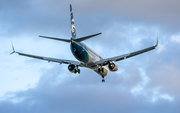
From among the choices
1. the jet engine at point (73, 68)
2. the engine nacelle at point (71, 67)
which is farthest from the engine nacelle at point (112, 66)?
the engine nacelle at point (71, 67)

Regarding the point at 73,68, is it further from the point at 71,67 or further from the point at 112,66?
the point at 112,66

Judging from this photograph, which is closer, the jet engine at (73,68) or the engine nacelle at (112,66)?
the engine nacelle at (112,66)

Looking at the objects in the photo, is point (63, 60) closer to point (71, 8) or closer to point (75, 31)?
point (75, 31)

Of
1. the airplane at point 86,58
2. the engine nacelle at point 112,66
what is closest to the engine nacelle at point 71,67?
the airplane at point 86,58

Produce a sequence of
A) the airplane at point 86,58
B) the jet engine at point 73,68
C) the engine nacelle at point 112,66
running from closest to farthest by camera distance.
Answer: the airplane at point 86,58 < the engine nacelle at point 112,66 < the jet engine at point 73,68

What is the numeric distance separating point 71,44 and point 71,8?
1791 cm

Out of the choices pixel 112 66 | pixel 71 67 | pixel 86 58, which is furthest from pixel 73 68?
pixel 112 66

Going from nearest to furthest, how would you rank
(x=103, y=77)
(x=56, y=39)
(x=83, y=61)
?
1. (x=56, y=39)
2. (x=83, y=61)
3. (x=103, y=77)

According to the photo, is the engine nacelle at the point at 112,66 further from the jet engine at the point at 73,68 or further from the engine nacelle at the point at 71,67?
the engine nacelle at the point at 71,67

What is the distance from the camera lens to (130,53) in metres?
54.7

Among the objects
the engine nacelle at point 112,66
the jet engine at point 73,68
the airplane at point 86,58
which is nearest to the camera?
the airplane at point 86,58

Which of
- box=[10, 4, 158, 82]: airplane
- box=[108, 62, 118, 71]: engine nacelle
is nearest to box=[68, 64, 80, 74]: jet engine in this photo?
box=[10, 4, 158, 82]: airplane

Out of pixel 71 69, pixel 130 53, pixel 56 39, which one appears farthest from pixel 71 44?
pixel 130 53

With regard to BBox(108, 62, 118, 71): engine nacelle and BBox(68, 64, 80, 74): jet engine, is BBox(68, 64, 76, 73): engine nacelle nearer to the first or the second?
BBox(68, 64, 80, 74): jet engine
